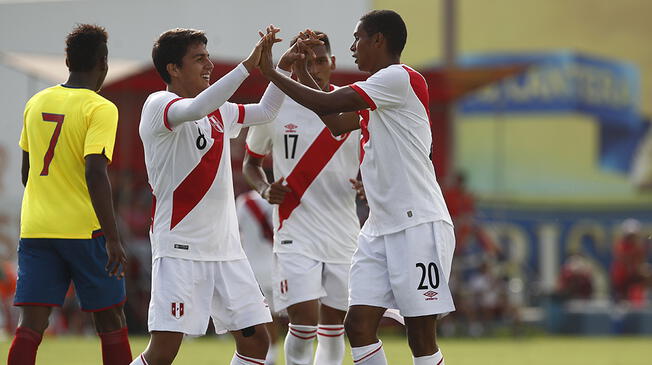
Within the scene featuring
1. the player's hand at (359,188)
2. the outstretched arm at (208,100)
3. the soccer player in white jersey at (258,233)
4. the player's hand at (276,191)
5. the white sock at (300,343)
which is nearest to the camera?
the outstretched arm at (208,100)

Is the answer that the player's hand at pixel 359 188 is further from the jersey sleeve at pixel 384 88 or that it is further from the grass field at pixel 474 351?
the grass field at pixel 474 351

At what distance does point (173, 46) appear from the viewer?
276 inches

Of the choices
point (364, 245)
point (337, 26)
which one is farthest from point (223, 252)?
point (337, 26)

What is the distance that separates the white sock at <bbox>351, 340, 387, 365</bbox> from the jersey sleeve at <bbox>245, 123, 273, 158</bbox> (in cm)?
207

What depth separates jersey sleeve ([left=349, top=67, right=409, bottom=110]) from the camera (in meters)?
6.79

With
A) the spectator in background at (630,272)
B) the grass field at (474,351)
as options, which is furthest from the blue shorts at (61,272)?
the spectator in background at (630,272)

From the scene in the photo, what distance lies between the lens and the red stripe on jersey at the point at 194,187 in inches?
274

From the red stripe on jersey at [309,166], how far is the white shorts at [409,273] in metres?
1.42

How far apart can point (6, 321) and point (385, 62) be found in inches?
465

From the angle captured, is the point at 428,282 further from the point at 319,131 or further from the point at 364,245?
the point at 319,131

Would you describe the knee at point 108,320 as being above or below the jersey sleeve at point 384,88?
below

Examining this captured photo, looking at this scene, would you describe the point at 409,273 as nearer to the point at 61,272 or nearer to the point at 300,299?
the point at 300,299

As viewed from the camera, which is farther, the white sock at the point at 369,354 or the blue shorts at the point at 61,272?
the blue shorts at the point at 61,272

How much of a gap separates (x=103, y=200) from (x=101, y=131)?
0.41 meters
